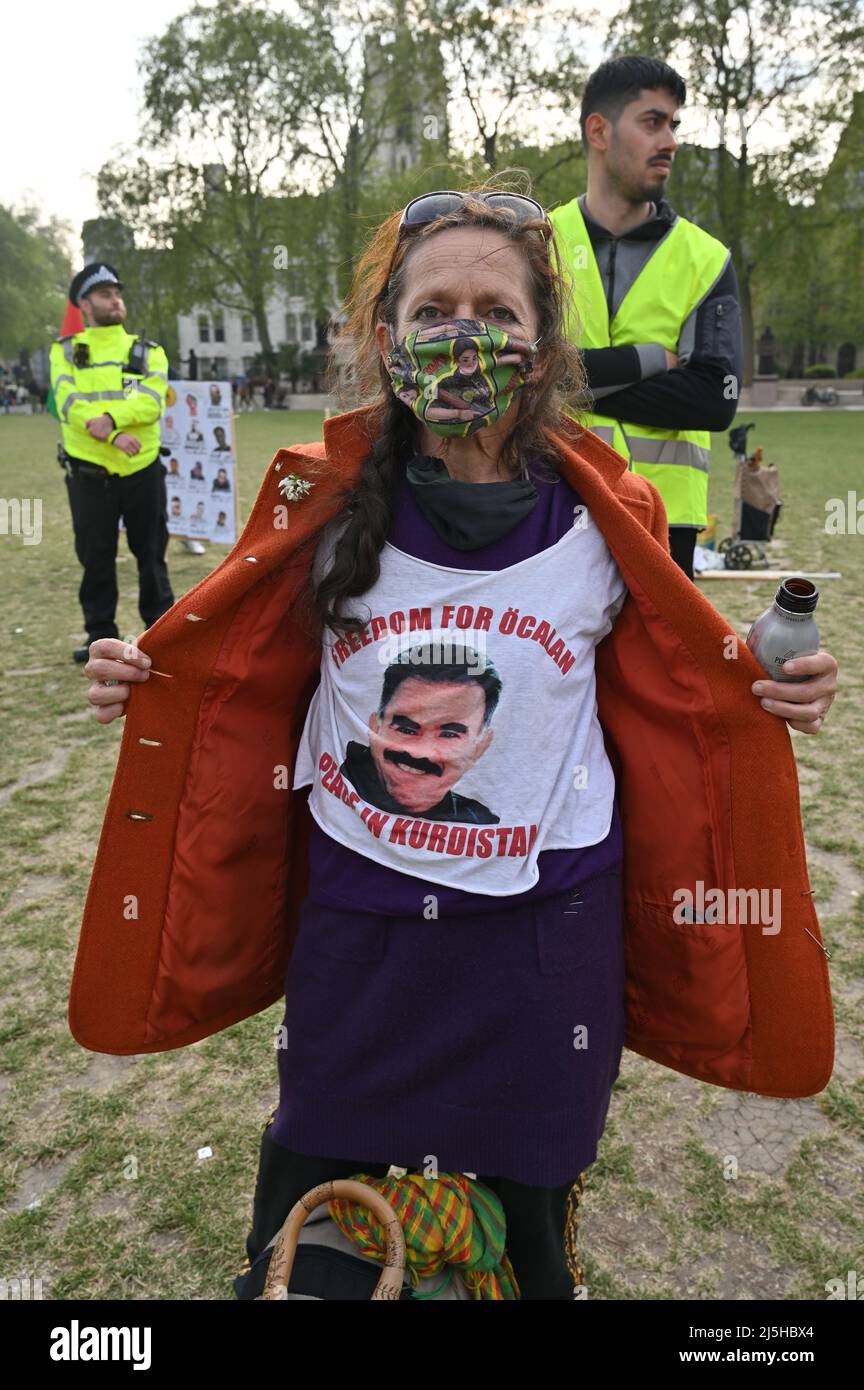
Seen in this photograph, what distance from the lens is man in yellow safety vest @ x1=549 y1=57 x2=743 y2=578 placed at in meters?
2.82

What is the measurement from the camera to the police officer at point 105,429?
6.30m

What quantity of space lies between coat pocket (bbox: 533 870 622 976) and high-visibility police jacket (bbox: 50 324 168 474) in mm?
5441

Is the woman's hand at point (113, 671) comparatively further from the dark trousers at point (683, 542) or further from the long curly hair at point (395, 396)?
the dark trousers at point (683, 542)

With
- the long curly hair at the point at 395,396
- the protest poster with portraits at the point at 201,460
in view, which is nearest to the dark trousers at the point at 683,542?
the long curly hair at the point at 395,396

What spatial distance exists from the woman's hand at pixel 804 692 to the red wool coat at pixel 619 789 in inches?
2.0

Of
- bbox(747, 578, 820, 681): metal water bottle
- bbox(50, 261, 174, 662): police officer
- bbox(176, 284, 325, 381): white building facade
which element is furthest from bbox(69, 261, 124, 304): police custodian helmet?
bbox(176, 284, 325, 381): white building facade

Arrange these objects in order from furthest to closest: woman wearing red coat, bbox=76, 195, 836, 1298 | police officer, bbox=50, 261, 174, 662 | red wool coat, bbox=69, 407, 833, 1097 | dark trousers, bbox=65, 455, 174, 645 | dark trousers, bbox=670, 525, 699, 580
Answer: dark trousers, bbox=65, 455, 174, 645
police officer, bbox=50, 261, 174, 662
dark trousers, bbox=670, 525, 699, 580
red wool coat, bbox=69, 407, 833, 1097
woman wearing red coat, bbox=76, 195, 836, 1298

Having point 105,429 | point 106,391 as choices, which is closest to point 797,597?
point 105,429

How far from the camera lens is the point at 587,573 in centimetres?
176

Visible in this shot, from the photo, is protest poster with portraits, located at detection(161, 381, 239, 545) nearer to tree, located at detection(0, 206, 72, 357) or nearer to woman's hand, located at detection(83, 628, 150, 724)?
woman's hand, located at detection(83, 628, 150, 724)

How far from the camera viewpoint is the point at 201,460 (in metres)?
9.57

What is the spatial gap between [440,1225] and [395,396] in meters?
1.42

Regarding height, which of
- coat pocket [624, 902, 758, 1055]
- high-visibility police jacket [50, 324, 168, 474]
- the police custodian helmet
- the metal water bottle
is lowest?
coat pocket [624, 902, 758, 1055]

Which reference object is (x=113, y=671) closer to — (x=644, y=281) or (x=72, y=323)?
(x=644, y=281)
